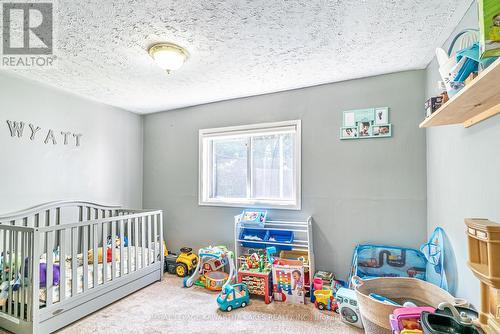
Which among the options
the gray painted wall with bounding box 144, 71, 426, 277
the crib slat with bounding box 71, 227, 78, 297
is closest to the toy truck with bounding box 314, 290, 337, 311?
the gray painted wall with bounding box 144, 71, 426, 277

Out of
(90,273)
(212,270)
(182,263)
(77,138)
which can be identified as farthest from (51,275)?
(77,138)

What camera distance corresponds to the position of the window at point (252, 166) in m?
3.00

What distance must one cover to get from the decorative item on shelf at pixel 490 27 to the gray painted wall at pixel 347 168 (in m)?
1.79

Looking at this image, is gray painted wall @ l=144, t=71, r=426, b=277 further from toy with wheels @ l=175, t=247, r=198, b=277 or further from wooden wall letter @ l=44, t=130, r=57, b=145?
wooden wall letter @ l=44, t=130, r=57, b=145

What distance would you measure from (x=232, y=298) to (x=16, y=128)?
2691 mm

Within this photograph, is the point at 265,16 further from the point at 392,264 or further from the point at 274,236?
the point at 392,264

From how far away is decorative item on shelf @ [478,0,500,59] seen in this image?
79 centimetres

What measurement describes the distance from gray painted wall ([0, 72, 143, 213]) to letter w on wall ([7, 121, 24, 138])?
3 centimetres

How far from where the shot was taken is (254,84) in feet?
9.12

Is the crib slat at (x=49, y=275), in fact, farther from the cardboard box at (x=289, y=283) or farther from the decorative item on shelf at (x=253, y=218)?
the cardboard box at (x=289, y=283)

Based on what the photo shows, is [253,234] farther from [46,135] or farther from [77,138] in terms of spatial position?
[46,135]

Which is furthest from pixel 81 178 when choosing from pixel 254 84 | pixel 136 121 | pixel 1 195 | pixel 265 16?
pixel 265 16

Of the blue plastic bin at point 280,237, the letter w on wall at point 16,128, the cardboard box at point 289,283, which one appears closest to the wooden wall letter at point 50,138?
the letter w on wall at point 16,128

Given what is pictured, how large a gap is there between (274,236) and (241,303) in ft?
2.58
